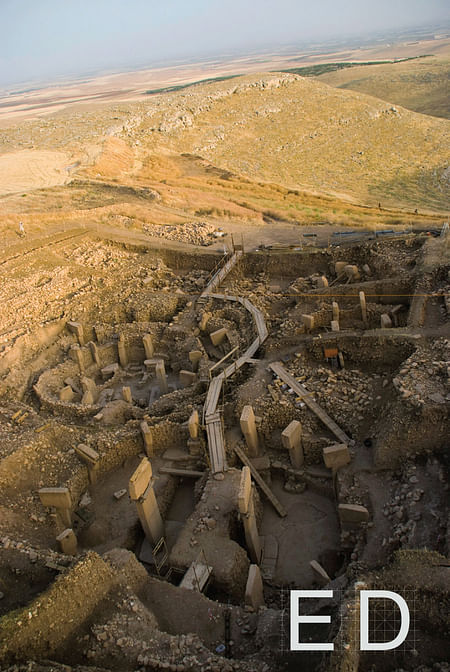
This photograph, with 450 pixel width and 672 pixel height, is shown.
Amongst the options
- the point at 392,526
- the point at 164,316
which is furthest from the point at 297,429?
the point at 164,316

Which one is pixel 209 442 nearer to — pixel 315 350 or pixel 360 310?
pixel 315 350

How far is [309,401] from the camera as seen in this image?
1199 cm

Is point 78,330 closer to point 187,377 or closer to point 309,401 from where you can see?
point 187,377

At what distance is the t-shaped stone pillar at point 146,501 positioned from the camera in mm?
9195

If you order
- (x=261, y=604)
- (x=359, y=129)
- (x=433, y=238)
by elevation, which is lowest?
(x=261, y=604)

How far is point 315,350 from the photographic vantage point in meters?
13.9

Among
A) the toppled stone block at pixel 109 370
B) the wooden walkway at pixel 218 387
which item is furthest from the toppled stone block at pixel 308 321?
the toppled stone block at pixel 109 370

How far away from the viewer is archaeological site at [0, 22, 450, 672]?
22.5 feet

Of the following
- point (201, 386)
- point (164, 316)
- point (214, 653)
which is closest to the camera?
point (214, 653)

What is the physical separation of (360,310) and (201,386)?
5.55m

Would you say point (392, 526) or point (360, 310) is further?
point (360, 310)

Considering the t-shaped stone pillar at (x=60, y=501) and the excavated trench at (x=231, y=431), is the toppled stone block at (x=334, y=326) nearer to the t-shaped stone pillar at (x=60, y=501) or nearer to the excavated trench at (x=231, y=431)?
the excavated trench at (x=231, y=431)

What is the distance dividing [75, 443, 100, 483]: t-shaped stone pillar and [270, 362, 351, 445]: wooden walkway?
16.2 feet

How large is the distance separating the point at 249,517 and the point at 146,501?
1997mm
